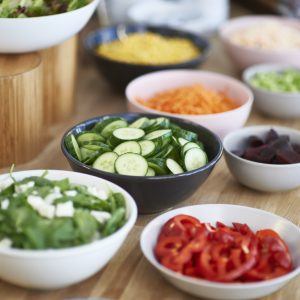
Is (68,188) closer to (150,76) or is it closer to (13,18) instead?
(13,18)

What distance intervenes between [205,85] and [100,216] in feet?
4.10

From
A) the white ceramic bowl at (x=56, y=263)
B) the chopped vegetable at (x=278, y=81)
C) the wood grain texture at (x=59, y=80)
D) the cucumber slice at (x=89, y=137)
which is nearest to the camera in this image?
the white ceramic bowl at (x=56, y=263)

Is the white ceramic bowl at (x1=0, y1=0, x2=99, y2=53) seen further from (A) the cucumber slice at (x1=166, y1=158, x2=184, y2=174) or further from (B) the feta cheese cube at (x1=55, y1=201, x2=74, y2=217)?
(B) the feta cheese cube at (x1=55, y1=201, x2=74, y2=217)

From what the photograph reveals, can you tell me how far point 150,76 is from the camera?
105 inches

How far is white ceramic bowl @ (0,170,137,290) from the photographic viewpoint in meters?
1.47

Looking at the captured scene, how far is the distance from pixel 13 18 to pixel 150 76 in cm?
70

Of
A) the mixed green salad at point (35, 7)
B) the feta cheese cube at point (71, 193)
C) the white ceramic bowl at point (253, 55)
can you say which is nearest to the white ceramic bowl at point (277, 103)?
the white ceramic bowl at point (253, 55)

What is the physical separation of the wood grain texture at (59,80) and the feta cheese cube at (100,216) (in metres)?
1.05

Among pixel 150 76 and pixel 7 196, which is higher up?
pixel 7 196

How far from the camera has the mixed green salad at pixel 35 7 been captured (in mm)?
2199

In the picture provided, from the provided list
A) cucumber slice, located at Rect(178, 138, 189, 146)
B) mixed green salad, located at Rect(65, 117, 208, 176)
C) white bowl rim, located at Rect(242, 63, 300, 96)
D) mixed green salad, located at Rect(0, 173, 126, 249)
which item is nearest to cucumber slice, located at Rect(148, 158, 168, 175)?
mixed green salad, located at Rect(65, 117, 208, 176)

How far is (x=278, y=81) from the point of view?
2797mm

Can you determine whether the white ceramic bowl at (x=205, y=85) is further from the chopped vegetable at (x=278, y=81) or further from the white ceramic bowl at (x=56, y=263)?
the white ceramic bowl at (x=56, y=263)

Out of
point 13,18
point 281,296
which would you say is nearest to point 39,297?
point 281,296
